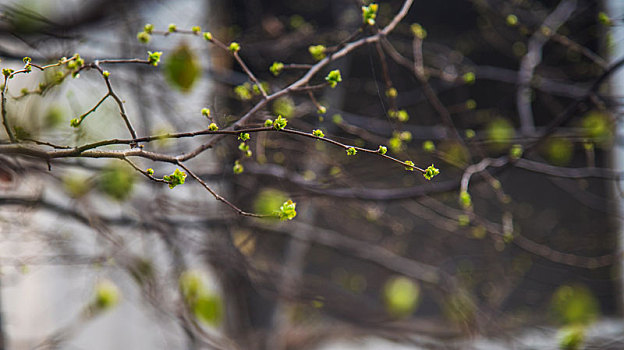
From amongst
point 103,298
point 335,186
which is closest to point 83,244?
point 103,298

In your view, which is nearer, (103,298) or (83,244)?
(103,298)

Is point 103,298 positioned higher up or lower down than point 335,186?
lower down

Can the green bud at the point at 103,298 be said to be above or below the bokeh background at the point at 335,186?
below

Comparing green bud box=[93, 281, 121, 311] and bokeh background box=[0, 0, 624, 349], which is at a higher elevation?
bokeh background box=[0, 0, 624, 349]

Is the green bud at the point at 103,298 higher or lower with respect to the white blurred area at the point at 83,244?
lower

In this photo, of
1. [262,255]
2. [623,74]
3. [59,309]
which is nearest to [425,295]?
[262,255]

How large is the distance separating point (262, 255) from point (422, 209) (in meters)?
0.48

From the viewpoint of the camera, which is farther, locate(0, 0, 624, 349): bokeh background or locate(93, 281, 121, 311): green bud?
locate(93, 281, 121, 311): green bud

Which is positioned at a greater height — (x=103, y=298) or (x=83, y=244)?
(x=83, y=244)

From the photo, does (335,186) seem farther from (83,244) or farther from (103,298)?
(83,244)

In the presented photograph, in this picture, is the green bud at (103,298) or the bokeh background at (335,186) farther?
the green bud at (103,298)

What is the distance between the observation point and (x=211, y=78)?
3.92 feet

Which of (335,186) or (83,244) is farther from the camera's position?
(83,244)

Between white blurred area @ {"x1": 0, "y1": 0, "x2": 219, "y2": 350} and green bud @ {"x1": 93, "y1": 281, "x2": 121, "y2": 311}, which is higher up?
white blurred area @ {"x1": 0, "y1": 0, "x2": 219, "y2": 350}
